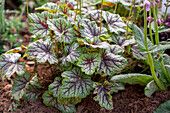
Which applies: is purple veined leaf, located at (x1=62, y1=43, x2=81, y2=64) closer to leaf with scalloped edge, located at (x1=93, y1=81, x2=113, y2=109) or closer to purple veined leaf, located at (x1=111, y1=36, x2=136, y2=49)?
leaf with scalloped edge, located at (x1=93, y1=81, x2=113, y2=109)

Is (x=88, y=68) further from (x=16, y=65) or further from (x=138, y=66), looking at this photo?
(x=138, y=66)

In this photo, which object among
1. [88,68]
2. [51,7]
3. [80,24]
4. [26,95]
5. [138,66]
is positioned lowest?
[26,95]

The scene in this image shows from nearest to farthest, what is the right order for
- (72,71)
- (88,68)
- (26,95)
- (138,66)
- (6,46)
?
(88,68) < (72,71) < (26,95) < (138,66) < (6,46)

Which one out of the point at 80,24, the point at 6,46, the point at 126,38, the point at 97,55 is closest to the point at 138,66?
the point at 126,38

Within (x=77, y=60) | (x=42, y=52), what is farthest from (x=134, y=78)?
(x=42, y=52)

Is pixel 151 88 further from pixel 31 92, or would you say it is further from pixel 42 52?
pixel 31 92

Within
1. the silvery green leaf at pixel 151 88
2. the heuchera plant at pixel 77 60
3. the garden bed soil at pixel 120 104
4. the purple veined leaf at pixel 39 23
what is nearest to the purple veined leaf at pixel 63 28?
the heuchera plant at pixel 77 60

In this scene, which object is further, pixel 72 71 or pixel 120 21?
pixel 120 21
